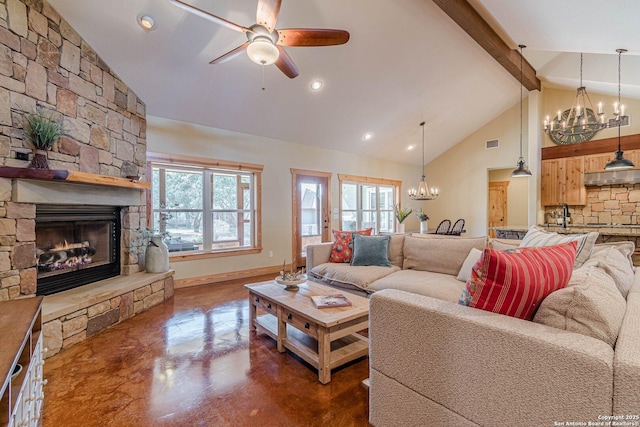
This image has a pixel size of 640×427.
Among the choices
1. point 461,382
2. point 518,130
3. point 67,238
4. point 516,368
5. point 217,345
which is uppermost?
point 518,130

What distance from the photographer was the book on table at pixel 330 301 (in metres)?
2.27

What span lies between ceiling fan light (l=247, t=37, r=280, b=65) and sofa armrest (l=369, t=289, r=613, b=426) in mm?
2083

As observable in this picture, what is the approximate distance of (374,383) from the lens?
1542mm

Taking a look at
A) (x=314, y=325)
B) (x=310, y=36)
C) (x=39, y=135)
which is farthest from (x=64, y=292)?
(x=310, y=36)

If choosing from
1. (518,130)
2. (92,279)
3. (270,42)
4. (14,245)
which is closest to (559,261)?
(270,42)

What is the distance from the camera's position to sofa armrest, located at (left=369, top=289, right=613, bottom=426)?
90 cm

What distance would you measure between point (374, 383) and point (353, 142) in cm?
548

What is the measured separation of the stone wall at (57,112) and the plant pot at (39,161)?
0.38 ft

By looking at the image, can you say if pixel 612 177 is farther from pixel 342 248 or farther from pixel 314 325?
pixel 314 325

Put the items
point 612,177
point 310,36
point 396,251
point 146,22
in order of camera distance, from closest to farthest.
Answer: point 310,36, point 146,22, point 396,251, point 612,177

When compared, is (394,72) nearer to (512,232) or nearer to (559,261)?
(512,232)

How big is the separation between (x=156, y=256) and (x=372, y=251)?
2788mm

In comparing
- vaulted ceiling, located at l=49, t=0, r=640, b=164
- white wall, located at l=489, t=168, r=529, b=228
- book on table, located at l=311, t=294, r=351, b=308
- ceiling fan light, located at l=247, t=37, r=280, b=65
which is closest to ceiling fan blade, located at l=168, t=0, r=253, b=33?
ceiling fan light, located at l=247, t=37, r=280, b=65

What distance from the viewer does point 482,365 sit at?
1.12m
